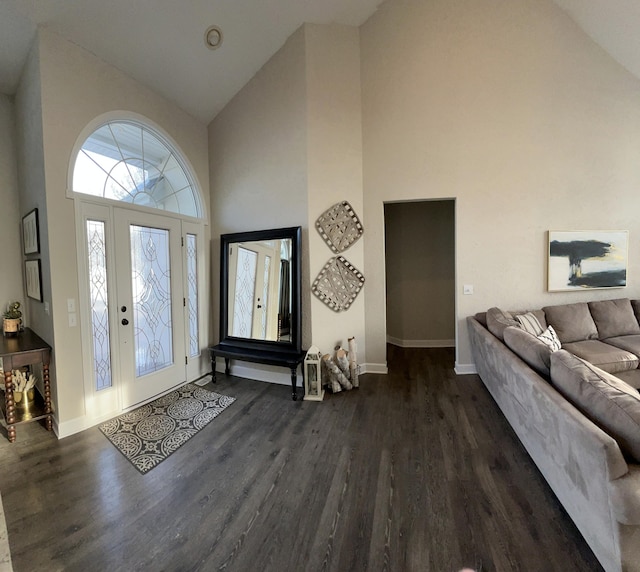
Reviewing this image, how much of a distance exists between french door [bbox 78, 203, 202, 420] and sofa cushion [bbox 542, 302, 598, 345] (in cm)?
422

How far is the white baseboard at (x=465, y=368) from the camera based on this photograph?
142 inches

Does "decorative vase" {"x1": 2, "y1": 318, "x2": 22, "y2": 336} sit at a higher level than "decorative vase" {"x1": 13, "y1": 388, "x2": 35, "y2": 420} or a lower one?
higher

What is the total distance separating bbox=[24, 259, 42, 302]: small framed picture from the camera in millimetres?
2621

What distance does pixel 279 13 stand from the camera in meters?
3.00

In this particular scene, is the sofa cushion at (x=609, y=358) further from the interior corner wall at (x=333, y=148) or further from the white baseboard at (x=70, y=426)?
the white baseboard at (x=70, y=426)

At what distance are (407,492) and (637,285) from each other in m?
4.08

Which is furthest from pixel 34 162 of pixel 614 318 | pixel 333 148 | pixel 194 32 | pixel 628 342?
pixel 614 318

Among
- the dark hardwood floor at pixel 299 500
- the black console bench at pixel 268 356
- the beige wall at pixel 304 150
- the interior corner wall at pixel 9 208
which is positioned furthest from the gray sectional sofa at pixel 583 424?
the interior corner wall at pixel 9 208

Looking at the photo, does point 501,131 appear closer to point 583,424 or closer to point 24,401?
point 583,424

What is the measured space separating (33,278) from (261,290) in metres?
2.16

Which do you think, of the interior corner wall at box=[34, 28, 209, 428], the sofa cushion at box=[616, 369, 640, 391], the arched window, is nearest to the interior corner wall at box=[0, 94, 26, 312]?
the interior corner wall at box=[34, 28, 209, 428]

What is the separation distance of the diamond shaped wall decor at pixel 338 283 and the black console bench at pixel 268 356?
0.69 m

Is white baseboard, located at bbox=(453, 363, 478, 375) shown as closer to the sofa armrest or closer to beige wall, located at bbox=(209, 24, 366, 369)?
beige wall, located at bbox=(209, 24, 366, 369)

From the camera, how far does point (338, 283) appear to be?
3.47 metres
